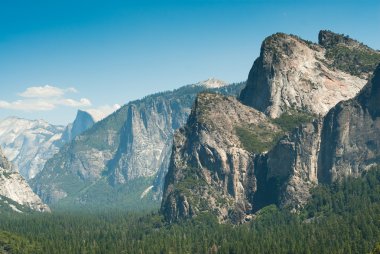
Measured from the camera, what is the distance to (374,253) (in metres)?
176
